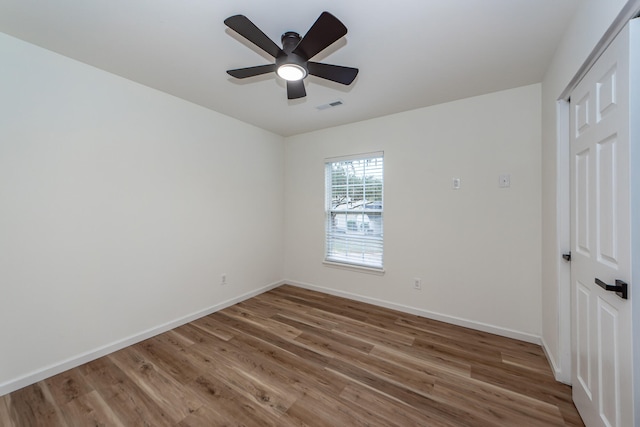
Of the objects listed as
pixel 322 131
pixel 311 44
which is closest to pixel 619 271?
pixel 311 44

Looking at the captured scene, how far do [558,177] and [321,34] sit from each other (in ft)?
6.49

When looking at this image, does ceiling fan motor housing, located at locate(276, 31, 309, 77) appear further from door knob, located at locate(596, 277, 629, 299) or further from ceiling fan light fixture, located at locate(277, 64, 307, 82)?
door knob, located at locate(596, 277, 629, 299)

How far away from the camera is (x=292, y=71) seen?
1749 millimetres

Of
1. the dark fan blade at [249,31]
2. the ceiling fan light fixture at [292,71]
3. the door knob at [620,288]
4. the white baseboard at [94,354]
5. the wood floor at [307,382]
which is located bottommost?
the wood floor at [307,382]

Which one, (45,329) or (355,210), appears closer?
(45,329)

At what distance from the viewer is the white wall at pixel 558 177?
4.62ft

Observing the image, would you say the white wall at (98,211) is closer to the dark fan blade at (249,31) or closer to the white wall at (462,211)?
the dark fan blade at (249,31)

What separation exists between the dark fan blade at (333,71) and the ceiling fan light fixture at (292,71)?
64mm

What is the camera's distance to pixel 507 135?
255 centimetres

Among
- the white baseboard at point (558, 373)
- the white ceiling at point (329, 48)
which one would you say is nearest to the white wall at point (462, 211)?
the white ceiling at point (329, 48)

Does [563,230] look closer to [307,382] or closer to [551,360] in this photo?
[551,360]

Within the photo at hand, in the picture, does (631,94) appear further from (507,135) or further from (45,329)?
(45,329)

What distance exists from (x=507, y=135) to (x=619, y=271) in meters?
1.83

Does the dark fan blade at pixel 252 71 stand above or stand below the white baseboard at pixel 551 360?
above
